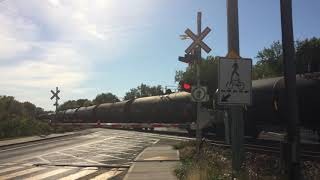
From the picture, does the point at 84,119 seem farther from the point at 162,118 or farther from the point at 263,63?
the point at 263,63

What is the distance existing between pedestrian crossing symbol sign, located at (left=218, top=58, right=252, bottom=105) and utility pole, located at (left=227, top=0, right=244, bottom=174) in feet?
4.46

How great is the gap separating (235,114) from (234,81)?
1.70 m

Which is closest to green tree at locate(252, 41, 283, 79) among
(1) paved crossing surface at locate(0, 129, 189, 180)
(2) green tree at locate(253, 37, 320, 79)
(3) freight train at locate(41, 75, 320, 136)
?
(2) green tree at locate(253, 37, 320, 79)

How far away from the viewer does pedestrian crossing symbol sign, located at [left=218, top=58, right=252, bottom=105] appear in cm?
1023

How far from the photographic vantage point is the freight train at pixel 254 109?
72.7 ft

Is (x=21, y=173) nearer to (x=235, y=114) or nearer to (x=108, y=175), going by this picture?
(x=108, y=175)

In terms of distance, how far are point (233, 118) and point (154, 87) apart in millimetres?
152498

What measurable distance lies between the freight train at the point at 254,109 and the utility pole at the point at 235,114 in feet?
19.4

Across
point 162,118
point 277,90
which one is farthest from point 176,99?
point 277,90

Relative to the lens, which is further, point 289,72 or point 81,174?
point 81,174

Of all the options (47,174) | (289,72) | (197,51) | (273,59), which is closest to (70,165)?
(47,174)

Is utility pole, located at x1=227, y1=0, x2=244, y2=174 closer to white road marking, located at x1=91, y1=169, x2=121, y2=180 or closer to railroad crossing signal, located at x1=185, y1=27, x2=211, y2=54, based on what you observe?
railroad crossing signal, located at x1=185, y1=27, x2=211, y2=54

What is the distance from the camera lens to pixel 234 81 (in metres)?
10.3

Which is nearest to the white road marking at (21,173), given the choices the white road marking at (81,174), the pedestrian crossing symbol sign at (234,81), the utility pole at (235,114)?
the white road marking at (81,174)
